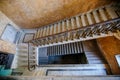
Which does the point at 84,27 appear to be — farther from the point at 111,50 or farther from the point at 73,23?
the point at 111,50

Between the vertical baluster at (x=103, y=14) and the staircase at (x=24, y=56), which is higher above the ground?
the vertical baluster at (x=103, y=14)

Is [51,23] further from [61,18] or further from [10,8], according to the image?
[10,8]

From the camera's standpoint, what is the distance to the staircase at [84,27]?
8.13ft

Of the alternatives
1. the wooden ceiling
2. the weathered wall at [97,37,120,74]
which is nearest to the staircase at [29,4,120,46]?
the wooden ceiling

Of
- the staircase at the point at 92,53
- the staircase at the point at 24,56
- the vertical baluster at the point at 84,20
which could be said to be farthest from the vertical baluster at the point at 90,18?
the staircase at the point at 24,56

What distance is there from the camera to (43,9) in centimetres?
298

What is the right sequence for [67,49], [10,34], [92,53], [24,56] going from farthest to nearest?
[67,49], [24,56], [92,53], [10,34]

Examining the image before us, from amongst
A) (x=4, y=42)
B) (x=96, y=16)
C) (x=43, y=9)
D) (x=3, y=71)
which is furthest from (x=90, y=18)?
(x=3, y=71)

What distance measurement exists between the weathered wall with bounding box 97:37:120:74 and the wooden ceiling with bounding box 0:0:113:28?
4.01ft

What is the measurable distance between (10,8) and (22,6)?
0.39 meters

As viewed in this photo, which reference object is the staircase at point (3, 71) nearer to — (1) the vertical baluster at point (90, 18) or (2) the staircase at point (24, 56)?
(2) the staircase at point (24, 56)

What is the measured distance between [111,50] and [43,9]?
2569mm

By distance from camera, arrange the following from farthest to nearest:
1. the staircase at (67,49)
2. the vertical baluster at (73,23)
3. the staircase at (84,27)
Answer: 1. the staircase at (67,49)
2. the vertical baluster at (73,23)
3. the staircase at (84,27)

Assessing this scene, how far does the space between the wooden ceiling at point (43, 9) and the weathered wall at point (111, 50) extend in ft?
4.01
